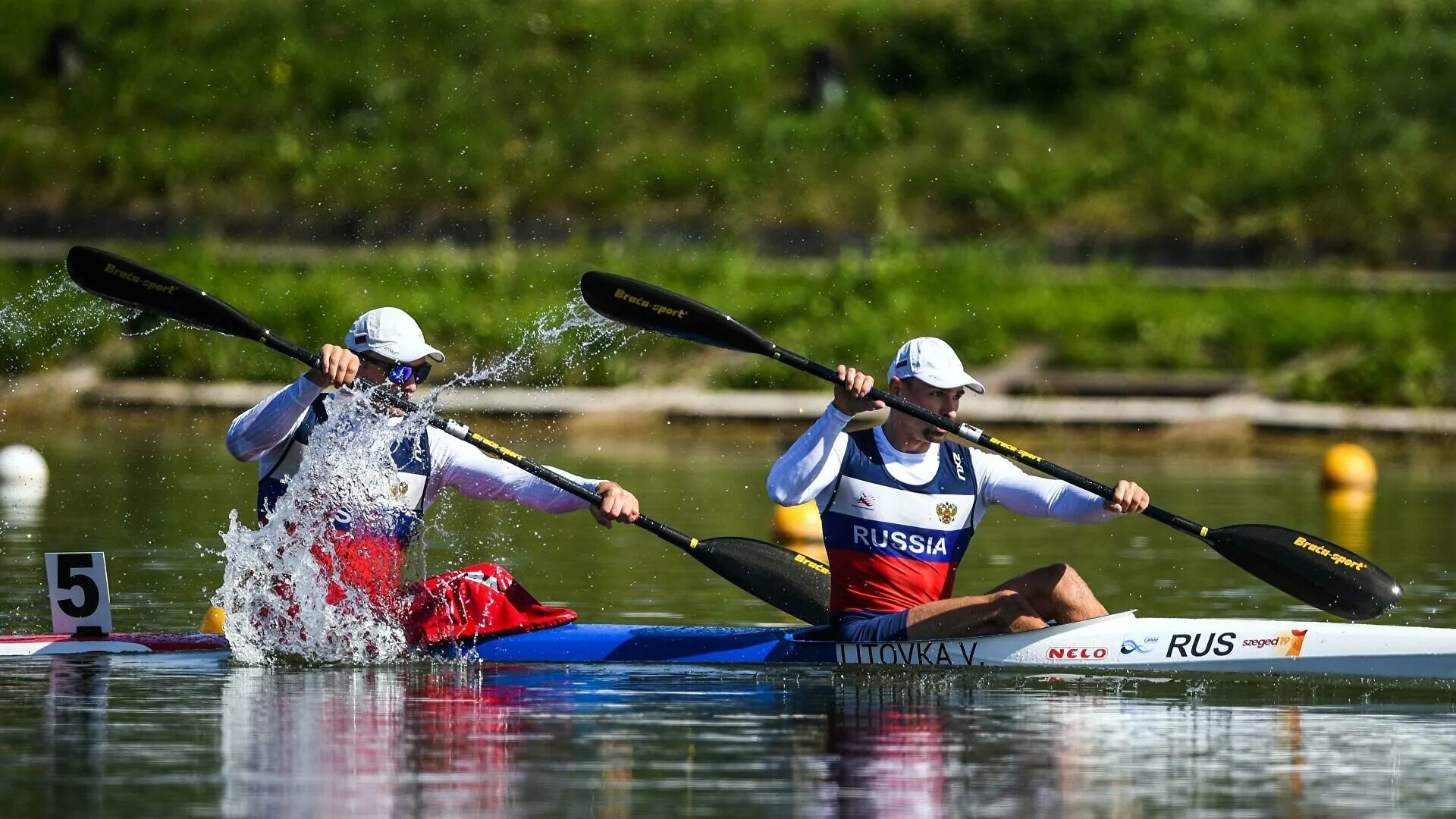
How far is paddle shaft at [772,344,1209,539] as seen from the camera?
402 inches

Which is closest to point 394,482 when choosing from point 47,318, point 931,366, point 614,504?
point 614,504

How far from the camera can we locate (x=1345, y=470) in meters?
20.9

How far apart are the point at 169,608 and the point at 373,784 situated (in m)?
5.35

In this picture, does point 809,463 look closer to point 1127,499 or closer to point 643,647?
point 643,647

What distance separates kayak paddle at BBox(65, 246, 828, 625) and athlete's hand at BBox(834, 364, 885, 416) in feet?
4.07

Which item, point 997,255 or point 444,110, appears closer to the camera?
point 997,255

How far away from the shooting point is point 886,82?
37438 mm

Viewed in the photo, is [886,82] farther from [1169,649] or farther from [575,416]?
[1169,649]

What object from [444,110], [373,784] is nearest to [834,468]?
[373,784]

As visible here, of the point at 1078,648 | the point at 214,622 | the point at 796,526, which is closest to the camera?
the point at 1078,648

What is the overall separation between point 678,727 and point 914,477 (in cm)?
213

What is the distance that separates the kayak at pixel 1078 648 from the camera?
32.6 ft

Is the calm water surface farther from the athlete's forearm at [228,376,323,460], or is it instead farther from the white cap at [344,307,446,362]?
the white cap at [344,307,446,362]

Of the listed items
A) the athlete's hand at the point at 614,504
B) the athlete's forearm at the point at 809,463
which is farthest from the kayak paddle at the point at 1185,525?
the athlete's hand at the point at 614,504
